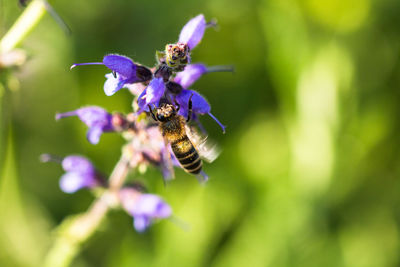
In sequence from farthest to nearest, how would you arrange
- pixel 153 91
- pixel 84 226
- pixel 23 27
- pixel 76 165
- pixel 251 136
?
pixel 251 136, pixel 84 226, pixel 76 165, pixel 23 27, pixel 153 91

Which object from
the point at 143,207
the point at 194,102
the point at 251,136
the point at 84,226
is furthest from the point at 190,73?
the point at 251,136

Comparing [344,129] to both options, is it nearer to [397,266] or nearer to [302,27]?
[302,27]

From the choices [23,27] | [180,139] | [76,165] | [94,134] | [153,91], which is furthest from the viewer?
[76,165]

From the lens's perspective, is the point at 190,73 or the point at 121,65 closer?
the point at 121,65

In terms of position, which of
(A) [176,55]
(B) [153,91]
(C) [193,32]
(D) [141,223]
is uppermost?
(C) [193,32]

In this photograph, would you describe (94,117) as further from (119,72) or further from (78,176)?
(78,176)

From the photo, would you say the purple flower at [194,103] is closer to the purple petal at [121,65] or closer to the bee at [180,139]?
the bee at [180,139]
